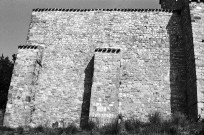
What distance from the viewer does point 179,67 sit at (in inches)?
454

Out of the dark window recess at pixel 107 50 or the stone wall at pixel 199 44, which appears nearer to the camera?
the stone wall at pixel 199 44

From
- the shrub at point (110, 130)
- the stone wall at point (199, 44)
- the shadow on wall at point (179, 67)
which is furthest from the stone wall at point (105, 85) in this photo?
the stone wall at point (199, 44)

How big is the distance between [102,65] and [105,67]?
0.57ft

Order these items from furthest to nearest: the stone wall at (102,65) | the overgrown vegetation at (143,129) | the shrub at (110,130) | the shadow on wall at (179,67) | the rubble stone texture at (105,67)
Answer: the stone wall at (102,65)
the shadow on wall at (179,67)
the rubble stone texture at (105,67)
the shrub at (110,130)
the overgrown vegetation at (143,129)

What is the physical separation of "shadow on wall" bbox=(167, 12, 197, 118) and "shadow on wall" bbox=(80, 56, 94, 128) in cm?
377

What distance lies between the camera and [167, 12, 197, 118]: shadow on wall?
10.9 meters

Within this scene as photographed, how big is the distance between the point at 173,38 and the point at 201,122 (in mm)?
4710

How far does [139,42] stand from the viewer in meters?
12.2

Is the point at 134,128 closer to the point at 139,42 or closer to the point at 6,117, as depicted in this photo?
→ the point at 139,42

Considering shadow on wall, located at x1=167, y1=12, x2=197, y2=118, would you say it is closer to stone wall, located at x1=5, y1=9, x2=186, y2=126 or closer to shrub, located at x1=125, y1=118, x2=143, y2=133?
stone wall, located at x1=5, y1=9, x2=186, y2=126

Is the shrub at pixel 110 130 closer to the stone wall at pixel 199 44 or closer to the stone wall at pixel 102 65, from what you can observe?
the stone wall at pixel 102 65

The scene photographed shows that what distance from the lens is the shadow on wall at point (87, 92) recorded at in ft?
36.4

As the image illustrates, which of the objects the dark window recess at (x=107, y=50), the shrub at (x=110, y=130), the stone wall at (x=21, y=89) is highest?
the dark window recess at (x=107, y=50)

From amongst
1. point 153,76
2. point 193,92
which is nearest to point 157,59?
point 153,76
